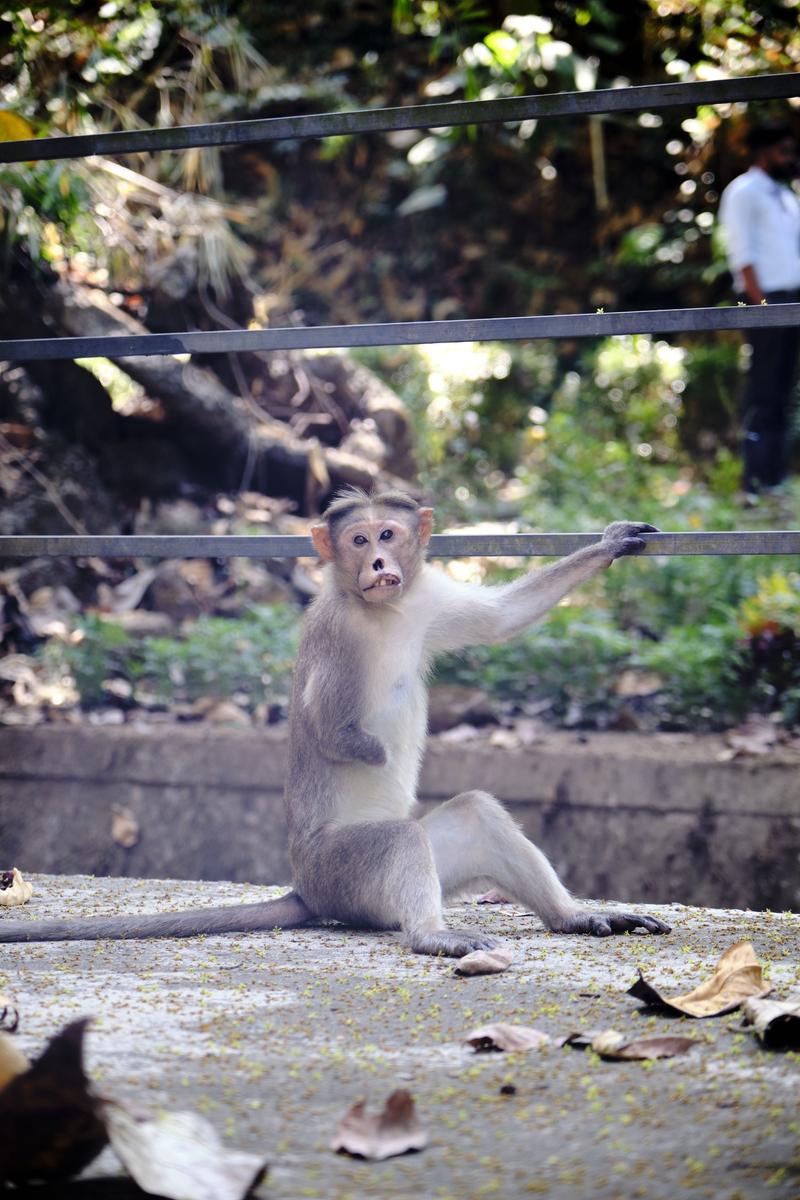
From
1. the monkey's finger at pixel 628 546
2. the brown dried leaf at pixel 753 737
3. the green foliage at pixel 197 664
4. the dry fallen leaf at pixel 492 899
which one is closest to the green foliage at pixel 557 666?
the brown dried leaf at pixel 753 737

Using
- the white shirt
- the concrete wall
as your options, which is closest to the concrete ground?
the concrete wall

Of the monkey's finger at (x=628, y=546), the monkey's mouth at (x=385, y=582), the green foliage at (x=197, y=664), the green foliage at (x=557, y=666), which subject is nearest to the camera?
the monkey's finger at (x=628, y=546)

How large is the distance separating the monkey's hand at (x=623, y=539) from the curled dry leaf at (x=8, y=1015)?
176cm

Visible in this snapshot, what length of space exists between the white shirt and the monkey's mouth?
5.56 metres

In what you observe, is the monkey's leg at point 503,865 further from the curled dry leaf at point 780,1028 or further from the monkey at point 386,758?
the curled dry leaf at point 780,1028

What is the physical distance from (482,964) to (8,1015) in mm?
935

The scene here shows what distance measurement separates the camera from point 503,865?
10.5 ft

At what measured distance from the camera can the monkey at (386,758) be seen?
3023 millimetres

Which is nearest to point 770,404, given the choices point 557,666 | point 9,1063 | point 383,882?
point 557,666

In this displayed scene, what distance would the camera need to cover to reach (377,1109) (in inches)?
69.1

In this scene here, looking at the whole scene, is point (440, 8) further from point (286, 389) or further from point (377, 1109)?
point (377, 1109)

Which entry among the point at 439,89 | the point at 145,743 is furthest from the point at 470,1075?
the point at 439,89

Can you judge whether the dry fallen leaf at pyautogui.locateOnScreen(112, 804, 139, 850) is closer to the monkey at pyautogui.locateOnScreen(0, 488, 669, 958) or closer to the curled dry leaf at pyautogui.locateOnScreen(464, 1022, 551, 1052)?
the monkey at pyautogui.locateOnScreen(0, 488, 669, 958)

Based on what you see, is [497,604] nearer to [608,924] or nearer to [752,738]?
[608,924]
